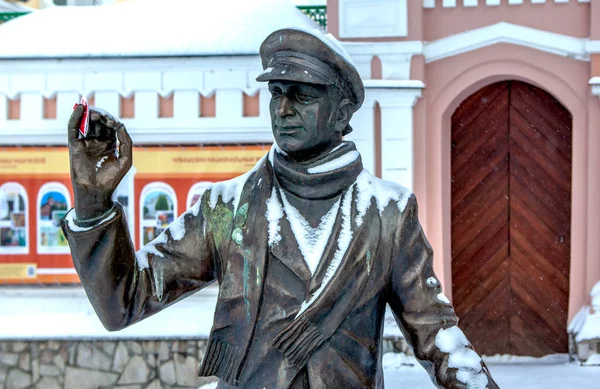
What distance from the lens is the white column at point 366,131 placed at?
7.69m

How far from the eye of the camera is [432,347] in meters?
2.21

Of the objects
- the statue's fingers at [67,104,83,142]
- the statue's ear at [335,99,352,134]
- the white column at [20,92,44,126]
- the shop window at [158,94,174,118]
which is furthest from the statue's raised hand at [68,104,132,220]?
the white column at [20,92,44,126]

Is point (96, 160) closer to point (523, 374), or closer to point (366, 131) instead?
point (366, 131)

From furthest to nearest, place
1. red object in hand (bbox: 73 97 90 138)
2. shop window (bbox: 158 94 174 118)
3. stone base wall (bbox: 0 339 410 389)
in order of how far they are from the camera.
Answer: shop window (bbox: 158 94 174 118), stone base wall (bbox: 0 339 410 389), red object in hand (bbox: 73 97 90 138)

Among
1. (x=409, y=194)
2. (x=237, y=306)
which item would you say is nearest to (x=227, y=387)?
(x=237, y=306)

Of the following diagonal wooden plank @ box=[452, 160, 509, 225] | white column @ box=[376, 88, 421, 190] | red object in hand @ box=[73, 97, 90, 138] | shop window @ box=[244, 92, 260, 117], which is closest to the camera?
red object in hand @ box=[73, 97, 90, 138]

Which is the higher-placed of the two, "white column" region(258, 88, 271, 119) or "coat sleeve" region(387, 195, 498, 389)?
"white column" region(258, 88, 271, 119)

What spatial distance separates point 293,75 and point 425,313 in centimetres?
66

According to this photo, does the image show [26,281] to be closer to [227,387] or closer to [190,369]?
[190,369]

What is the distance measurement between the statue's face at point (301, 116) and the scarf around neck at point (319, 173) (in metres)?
0.03

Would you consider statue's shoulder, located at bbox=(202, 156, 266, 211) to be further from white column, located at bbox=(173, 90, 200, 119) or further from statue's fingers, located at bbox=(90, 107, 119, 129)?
white column, located at bbox=(173, 90, 200, 119)

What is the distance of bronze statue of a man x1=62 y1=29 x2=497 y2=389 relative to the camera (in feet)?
7.04

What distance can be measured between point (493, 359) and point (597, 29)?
301 centimetres

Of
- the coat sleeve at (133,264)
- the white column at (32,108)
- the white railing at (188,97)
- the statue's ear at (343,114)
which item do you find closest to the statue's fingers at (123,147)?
the coat sleeve at (133,264)
